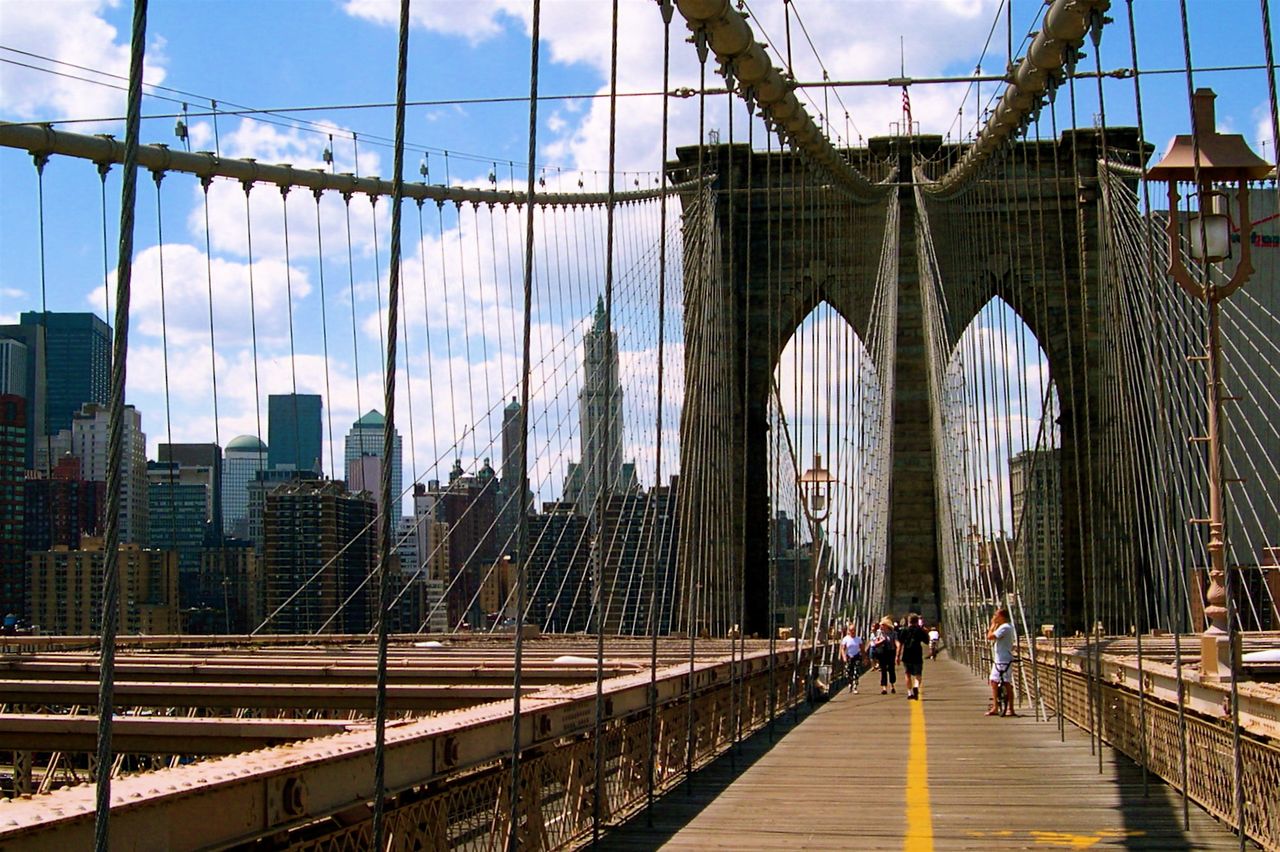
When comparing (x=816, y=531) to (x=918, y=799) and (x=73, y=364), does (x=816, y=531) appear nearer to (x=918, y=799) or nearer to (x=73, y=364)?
(x=918, y=799)

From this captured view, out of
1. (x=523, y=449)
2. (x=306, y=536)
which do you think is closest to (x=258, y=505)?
(x=306, y=536)

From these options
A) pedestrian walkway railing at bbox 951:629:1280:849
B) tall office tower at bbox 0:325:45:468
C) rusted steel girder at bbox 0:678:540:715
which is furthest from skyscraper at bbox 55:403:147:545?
pedestrian walkway railing at bbox 951:629:1280:849

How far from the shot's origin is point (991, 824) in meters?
6.96

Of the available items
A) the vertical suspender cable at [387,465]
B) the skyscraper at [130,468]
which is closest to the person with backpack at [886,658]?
the skyscraper at [130,468]

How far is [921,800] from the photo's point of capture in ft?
25.9

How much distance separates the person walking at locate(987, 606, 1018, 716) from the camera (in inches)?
549

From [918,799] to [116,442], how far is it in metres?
5.93

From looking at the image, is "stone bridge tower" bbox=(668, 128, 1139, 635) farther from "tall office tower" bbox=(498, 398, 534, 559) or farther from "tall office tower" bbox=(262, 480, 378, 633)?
"tall office tower" bbox=(262, 480, 378, 633)

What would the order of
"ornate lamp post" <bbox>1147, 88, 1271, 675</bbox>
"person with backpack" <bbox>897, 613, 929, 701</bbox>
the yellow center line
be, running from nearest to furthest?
1. the yellow center line
2. "ornate lamp post" <bbox>1147, 88, 1271, 675</bbox>
3. "person with backpack" <bbox>897, 613, 929, 701</bbox>

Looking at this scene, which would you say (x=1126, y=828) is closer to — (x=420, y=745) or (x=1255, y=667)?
(x=420, y=745)

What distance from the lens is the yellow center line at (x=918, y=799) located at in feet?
21.1

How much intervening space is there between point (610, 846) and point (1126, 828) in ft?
7.12

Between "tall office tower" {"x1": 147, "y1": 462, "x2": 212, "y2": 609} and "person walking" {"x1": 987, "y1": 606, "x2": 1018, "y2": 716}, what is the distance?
1623cm

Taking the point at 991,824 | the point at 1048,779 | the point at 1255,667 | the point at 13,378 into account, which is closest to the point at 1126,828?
the point at 991,824
